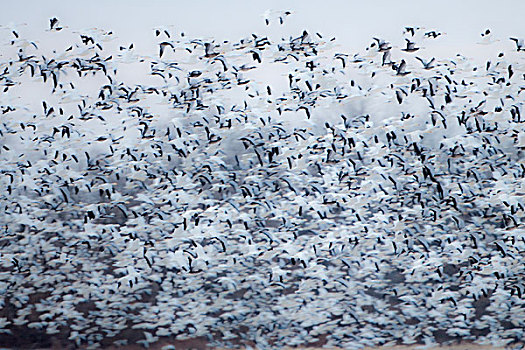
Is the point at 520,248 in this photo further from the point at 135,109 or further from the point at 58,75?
the point at 58,75

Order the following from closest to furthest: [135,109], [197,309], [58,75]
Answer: [58,75]
[135,109]
[197,309]

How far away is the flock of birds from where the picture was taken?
33.7 ft

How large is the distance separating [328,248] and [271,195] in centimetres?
151

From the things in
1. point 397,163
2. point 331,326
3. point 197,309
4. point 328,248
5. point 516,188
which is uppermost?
point 397,163

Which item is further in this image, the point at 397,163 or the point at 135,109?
the point at 397,163

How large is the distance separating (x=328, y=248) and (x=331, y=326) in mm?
1546

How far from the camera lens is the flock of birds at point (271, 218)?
10273 mm

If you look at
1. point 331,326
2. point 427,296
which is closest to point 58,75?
point 331,326

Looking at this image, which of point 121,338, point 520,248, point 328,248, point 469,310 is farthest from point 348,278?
point 121,338

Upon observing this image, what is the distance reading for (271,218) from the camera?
11344 mm

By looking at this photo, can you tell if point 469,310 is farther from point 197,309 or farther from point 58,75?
point 58,75

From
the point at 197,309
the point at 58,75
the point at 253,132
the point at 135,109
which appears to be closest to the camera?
the point at 58,75

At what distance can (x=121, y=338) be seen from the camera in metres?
11.8

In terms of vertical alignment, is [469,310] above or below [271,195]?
below
